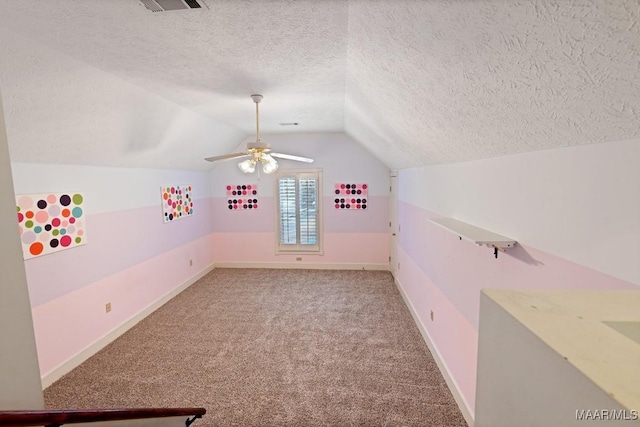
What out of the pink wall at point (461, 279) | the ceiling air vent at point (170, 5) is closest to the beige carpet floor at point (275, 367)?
the pink wall at point (461, 279)

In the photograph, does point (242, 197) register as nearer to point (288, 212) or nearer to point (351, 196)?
point (288, 212)

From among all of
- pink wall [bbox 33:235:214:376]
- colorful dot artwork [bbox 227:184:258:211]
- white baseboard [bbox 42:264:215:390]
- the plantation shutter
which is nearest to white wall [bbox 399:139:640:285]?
pink wall [bbox 33:235:214:376]

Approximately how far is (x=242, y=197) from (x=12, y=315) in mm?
5546

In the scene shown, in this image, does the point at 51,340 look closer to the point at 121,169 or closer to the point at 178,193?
the point at 121,169

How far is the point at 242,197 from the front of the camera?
245 inches

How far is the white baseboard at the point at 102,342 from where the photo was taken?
2844 millimetres

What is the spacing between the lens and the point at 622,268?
1.11 meters

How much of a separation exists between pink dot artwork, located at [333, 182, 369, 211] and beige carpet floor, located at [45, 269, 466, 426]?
1932 mm

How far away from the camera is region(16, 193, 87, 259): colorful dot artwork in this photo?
2631mm

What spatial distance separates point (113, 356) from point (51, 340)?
602mm

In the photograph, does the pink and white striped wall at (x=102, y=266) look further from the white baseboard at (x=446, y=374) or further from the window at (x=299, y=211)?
the white baseboard at (x=446, y=374)

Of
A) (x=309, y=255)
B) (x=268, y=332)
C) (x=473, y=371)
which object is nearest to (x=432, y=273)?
(x=473, y=371)

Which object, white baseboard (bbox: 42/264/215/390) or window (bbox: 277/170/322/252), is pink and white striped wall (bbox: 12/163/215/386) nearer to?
white baseboard (bbox: 42/264/215/390)

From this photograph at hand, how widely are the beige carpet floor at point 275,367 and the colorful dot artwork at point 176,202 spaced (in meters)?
1.37
